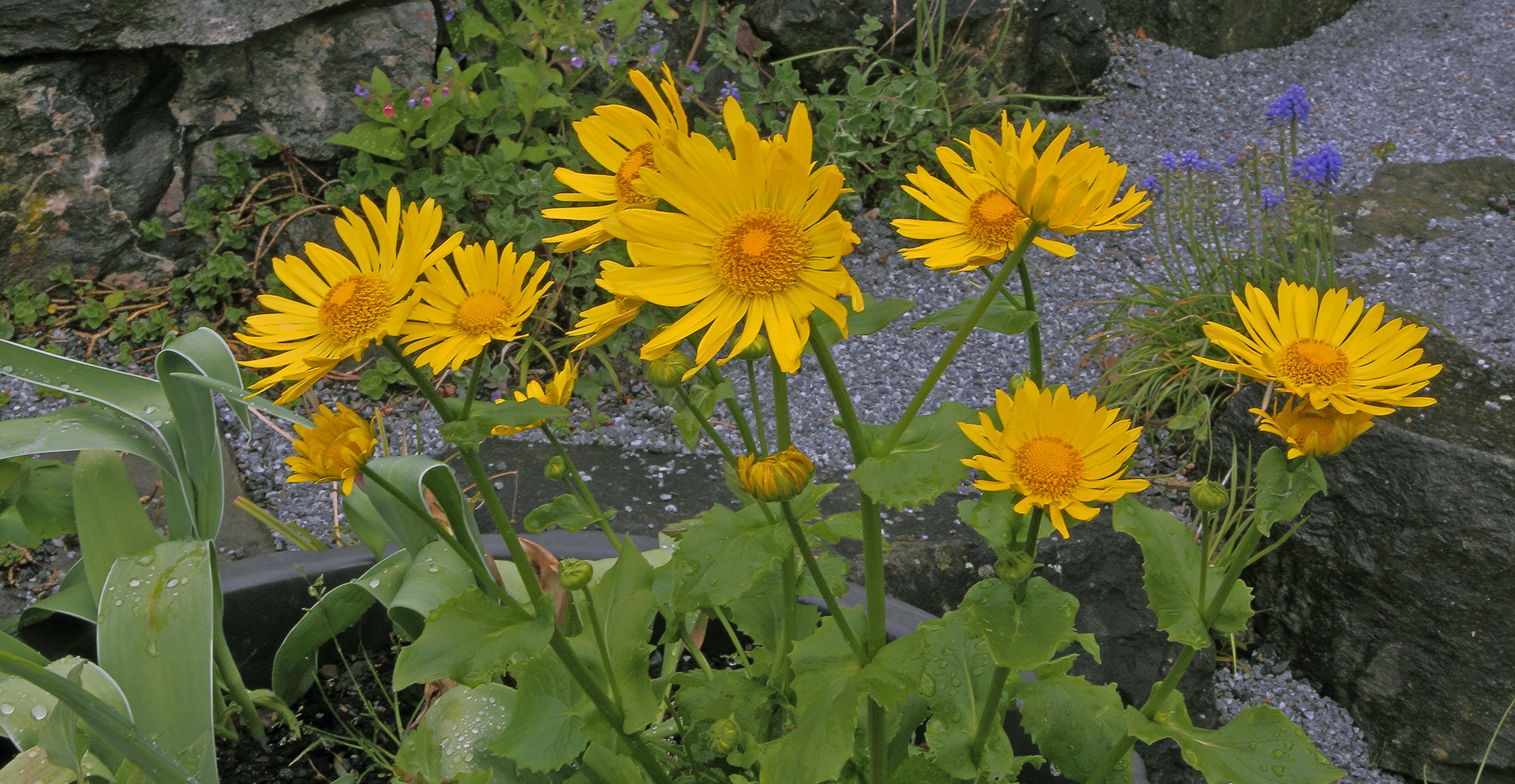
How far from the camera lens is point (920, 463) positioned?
2.58 ft

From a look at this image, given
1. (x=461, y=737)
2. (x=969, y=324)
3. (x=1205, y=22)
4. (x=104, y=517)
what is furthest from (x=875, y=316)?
(x=1205, y=22)

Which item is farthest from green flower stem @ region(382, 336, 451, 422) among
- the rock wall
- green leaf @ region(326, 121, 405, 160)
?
the rock wall

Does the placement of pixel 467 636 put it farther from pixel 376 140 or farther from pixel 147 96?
pixel 147 96

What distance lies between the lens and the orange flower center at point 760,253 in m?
0.73

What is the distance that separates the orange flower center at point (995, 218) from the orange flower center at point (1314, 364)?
0.26 m

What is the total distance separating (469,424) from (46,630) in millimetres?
1008

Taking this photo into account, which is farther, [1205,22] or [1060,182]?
[1205,22]

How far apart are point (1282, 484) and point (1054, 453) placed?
228mm

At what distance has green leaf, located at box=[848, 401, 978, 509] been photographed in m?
0.75

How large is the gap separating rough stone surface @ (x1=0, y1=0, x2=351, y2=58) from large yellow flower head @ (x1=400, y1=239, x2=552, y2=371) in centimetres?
233

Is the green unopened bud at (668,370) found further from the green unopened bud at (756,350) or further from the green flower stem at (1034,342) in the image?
the green flower stem at (1034,342)

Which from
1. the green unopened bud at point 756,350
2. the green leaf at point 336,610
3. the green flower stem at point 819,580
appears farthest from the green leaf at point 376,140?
the green flower stem at point 819,580

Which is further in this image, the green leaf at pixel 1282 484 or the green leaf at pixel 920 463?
the green leaf at pixel 1282 484

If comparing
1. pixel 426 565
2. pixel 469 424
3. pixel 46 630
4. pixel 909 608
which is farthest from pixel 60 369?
pixel 909 608
